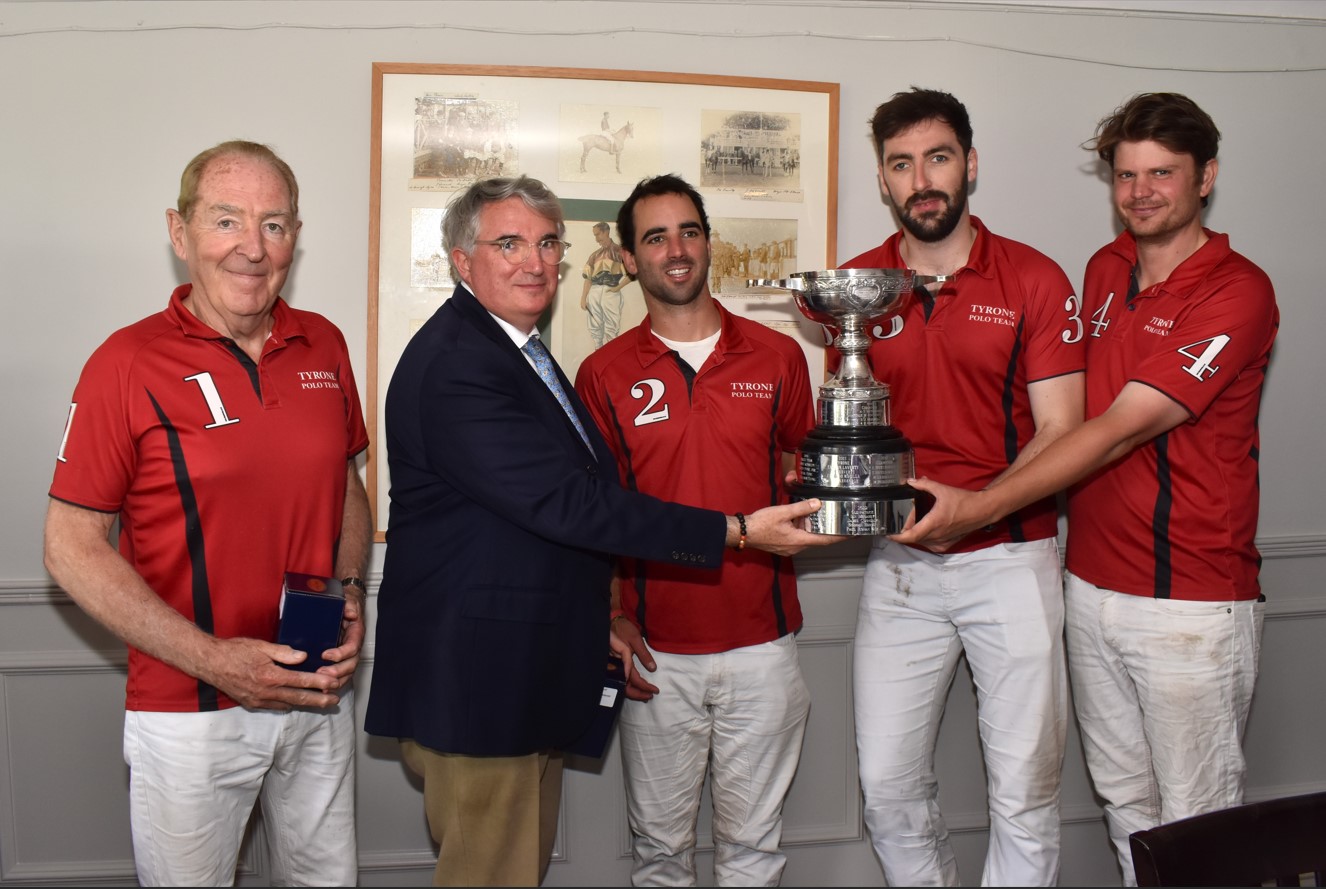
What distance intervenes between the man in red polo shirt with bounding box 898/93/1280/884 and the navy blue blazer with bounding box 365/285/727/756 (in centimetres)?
83

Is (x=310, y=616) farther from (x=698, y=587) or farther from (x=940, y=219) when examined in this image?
(x=940, y=219)

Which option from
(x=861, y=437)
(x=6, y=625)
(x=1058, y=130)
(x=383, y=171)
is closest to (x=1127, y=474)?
(x=861, y=437)

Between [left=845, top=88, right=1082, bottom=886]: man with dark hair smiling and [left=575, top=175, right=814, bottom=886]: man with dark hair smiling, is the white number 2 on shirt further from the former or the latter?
[left=845, top=88, right=1082, bottom=886]: man with dark hair smiling

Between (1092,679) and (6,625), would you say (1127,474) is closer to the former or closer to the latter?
(1092,679)

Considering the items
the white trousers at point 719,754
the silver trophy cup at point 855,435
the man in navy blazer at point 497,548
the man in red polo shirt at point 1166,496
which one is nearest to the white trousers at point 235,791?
the man in navy blazer at point 497,548

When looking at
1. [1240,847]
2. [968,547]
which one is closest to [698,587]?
[968,547]

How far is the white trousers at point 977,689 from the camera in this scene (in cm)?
246

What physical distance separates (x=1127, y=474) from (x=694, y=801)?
1.41 metres

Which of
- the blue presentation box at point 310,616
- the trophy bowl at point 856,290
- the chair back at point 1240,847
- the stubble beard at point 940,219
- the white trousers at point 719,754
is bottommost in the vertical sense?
the white trousers at point 719,754

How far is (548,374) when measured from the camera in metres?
2.27

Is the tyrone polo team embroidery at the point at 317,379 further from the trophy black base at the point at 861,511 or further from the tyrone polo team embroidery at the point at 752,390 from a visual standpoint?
the trophy black base at the point at 861,511

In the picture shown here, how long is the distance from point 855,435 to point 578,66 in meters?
1.51

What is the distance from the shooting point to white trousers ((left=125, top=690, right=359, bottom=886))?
191 cm

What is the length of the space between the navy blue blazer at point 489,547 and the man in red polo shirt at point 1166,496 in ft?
2.73
